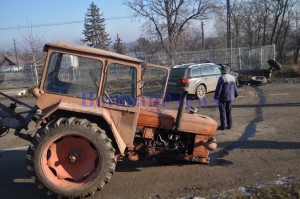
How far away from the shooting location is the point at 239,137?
27.2 ft

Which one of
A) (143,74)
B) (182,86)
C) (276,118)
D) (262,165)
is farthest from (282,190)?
(182,86)

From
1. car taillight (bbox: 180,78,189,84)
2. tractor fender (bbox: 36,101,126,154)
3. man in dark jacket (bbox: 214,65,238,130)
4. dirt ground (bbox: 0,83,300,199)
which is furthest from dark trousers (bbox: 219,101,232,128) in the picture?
car taillight (bbox: 180,78,189,84)

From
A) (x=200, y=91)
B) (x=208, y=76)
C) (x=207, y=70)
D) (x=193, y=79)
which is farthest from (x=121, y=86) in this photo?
(x=207, y=70)

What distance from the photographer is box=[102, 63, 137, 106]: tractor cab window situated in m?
5.46

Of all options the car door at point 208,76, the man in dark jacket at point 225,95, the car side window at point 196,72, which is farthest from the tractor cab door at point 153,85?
the car door at point 208,76

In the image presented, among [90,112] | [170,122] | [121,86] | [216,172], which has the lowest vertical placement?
[216,172]

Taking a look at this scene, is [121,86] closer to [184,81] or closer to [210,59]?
[184,81]

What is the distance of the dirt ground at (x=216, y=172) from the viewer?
5324 millimetres

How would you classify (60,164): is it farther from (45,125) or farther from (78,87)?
(78,87)

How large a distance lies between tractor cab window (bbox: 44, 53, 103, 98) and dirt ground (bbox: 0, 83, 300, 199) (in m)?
1.67

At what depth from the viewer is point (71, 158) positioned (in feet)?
17.3

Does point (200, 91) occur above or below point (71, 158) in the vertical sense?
above

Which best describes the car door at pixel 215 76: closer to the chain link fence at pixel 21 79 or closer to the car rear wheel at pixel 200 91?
the car rear wheel at pixel 200 91

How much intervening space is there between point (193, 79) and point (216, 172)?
10141 millimetres
